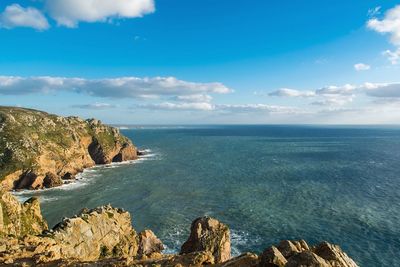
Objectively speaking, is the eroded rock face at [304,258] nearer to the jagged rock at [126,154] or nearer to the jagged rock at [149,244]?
the jagged rock at [149,244]

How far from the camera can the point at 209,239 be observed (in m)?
56.7

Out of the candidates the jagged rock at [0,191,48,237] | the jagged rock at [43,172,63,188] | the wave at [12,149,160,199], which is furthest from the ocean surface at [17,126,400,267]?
the jagged rock at [0,191,48,237]

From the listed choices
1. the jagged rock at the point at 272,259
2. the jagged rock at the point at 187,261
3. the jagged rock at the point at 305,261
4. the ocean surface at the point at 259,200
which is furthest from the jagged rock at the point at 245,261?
the ocean surface at the point at 259,200

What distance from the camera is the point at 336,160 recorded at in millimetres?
185125

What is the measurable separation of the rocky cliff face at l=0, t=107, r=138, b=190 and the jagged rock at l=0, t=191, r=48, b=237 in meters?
67.1

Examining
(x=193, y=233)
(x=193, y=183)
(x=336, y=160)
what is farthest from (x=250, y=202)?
(x=336, y=160)

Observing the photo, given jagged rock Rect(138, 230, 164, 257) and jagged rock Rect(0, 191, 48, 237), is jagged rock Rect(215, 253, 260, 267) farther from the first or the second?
jagged rock Rect(138, 230, 164, 257)

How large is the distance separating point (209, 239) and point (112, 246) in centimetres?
1640

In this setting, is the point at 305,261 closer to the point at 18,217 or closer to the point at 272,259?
the point at 272,259

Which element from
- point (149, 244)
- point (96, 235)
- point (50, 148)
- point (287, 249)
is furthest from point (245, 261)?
point (50, 148)

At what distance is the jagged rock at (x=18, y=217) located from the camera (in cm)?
5091

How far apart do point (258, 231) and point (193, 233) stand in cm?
2289

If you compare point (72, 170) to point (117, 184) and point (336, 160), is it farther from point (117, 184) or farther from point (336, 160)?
point (336, 160)

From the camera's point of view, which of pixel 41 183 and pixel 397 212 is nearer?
pixel 397 212
